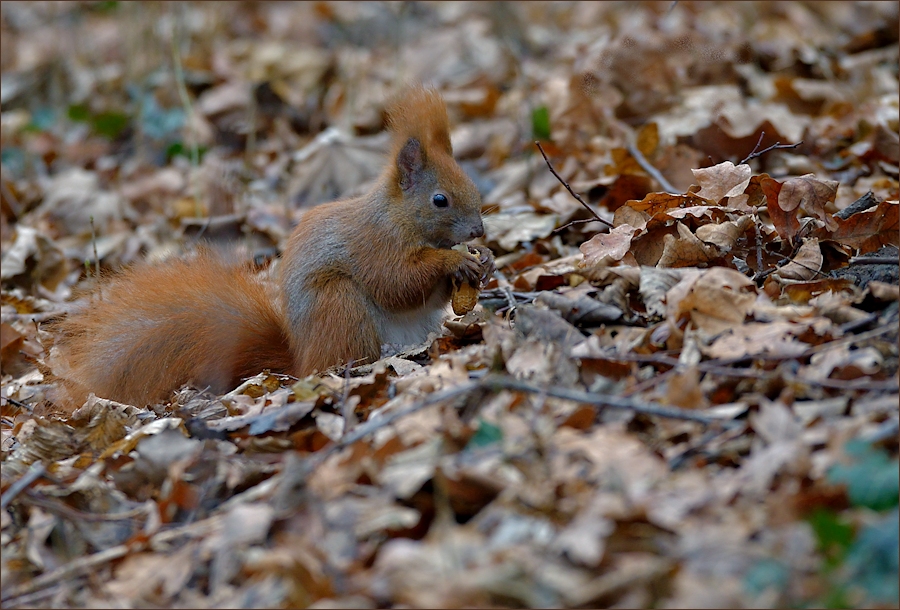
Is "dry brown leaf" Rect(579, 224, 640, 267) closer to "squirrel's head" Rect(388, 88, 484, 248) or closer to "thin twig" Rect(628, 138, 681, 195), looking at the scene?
"squirrel's head" Rect(388, 88, 484, 248)

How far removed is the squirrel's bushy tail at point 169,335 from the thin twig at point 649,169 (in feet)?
5.82

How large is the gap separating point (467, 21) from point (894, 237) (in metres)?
6.27

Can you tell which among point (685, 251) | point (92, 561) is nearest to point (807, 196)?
point (685, 251)

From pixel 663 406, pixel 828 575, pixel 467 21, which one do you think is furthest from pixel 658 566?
pixel 467 21

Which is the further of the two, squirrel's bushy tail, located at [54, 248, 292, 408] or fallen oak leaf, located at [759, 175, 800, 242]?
squirrel's bushy tail, located at [54, 248, 292, 408]

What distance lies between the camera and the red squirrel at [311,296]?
3492mm

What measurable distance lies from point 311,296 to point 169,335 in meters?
0.53

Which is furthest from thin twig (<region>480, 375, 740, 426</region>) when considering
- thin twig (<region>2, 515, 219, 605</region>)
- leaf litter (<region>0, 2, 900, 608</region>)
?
thin twig (<region>2, 515, 219, 605</region>)

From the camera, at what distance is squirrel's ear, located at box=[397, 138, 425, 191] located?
3.73 meters

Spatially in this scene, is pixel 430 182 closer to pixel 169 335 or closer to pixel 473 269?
pixel 473 269

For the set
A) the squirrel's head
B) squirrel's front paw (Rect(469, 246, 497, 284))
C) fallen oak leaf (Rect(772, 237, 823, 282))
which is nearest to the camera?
fallen oak leaf (Rect(772, 237, 823, 282))

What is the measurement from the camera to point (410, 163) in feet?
12.4

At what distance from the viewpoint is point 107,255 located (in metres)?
5.35

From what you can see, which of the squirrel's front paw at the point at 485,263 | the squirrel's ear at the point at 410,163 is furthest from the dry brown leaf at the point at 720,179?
the squirrel's ear at the point at 410,163
